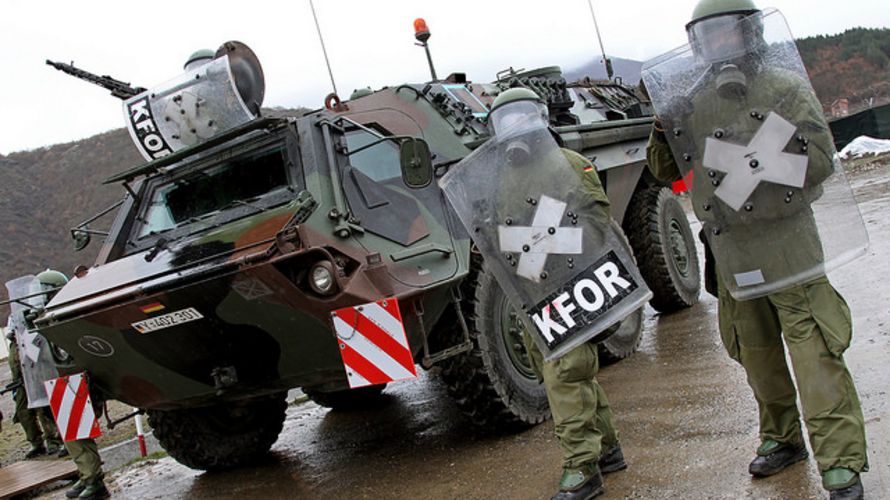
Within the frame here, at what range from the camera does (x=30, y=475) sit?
624 centimetres

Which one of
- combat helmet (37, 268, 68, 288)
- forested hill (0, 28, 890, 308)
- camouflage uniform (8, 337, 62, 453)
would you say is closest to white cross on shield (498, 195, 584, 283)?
combat helmet (37, 268, 68, 288)

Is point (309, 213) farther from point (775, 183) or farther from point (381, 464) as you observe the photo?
point (775, 183)

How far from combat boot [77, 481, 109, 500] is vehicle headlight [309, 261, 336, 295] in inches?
98.7

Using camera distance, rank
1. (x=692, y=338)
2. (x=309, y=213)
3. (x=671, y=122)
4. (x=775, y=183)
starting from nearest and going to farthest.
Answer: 1. (x=775, y=183)
2. (x=671, y=122)
3. (x=309, y=213)
4. (x=692, y=338)

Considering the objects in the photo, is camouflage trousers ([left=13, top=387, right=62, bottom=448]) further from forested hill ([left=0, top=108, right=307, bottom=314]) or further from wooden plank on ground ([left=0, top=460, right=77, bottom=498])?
forested hill ([left=0, top=108, right=307, bottom=314])

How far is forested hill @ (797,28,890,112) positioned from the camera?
39062mm

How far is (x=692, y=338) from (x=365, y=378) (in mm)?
2750

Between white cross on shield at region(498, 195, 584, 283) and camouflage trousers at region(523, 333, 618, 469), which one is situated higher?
white cross on shield at region(498, 195, 584, 283)

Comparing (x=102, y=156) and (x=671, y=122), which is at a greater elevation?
(x=102, y=156)


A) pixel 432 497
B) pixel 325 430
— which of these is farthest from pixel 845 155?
pixel 432 497

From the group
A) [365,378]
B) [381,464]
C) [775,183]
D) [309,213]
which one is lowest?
[381,464]

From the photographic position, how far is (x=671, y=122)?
3037mm

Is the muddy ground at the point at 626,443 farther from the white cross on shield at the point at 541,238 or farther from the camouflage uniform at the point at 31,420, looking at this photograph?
the camouflage uniform at the point at 31,420

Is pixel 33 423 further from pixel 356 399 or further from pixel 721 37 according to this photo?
pixel 721 37
